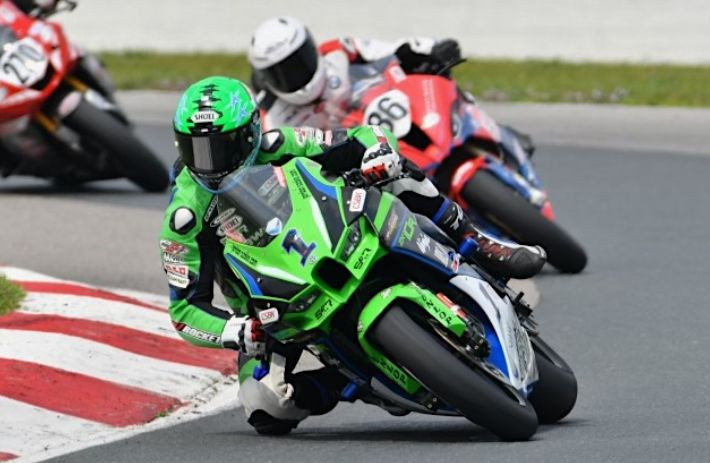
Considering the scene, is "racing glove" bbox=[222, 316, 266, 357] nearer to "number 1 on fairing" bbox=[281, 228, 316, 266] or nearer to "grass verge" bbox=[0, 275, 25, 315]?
"number 1 on fairing" bbox=[281, 228, 316, 266]

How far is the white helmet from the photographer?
1045cm

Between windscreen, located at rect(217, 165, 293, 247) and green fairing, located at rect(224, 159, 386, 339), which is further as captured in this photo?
windscreen, located at rect(217, 165, 293, 247)

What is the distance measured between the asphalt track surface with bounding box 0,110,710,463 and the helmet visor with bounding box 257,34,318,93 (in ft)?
4.29

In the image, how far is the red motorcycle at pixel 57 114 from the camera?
13.8 meters

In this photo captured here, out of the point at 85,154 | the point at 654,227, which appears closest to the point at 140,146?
the point at 85,154

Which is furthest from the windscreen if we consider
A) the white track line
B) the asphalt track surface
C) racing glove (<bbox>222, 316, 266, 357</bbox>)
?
the white track line

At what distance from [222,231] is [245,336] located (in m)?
0.39

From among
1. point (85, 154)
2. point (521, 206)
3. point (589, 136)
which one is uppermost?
point (521, 206)

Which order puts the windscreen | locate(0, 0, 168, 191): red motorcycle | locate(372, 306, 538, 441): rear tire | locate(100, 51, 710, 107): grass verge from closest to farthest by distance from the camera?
1. locate(372, 306, 538, 441): rear tire
2. the windscreen
3. locate(0, 0, 168, 191): red motorcycle
4. locate(100, 51, 710, 107): grass verge

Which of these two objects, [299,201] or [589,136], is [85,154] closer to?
[589,136]

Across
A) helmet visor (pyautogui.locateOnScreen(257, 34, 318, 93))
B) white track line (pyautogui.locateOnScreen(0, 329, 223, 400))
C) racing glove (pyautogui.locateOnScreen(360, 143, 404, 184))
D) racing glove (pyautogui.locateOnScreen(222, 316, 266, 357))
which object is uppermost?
racing glove (pyautogui.locateOnScreen(360, 143, 404, 184))

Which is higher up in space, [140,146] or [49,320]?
[49,320]

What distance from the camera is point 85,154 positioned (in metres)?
14.2

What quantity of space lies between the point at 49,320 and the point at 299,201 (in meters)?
2.56
